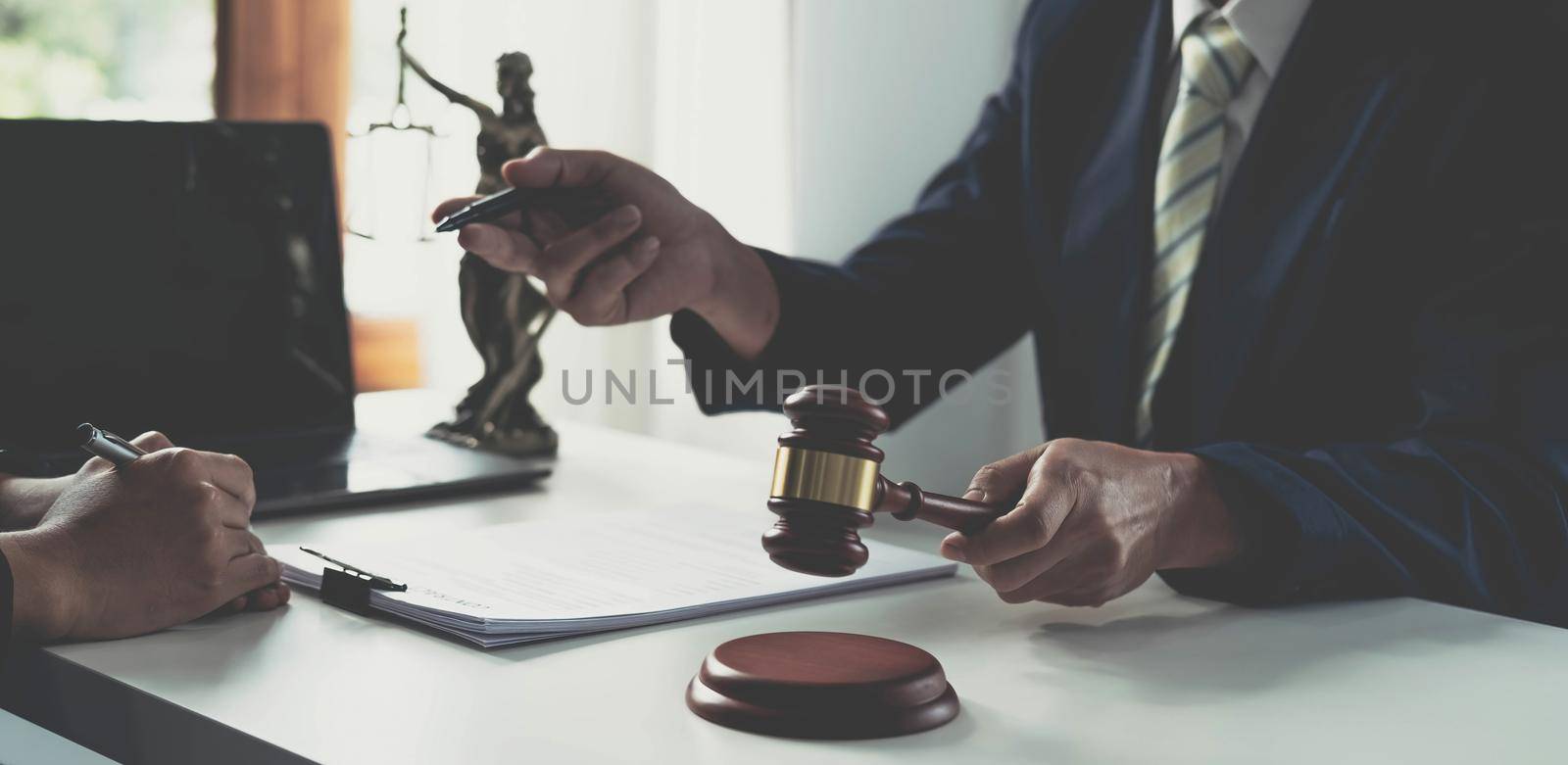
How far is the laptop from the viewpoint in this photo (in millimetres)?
1356

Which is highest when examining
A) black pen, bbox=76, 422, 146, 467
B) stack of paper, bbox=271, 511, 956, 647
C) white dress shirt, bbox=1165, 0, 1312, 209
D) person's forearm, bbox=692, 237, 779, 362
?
white dress shirt, bbox=1165, 0, 1312, 209

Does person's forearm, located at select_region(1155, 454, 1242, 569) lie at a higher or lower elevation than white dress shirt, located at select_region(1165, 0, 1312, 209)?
lower

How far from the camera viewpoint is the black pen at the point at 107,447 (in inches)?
34.4

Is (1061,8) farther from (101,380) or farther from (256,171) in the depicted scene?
(101,380)

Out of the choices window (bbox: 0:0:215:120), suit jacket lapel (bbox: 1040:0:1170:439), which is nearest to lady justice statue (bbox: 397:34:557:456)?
suit jacket lapel (bbox: 1040:0:1170:439)

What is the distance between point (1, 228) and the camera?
135cm

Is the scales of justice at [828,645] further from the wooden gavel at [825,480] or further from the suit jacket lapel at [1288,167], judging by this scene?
the suit jacket lapel at [1288,167]

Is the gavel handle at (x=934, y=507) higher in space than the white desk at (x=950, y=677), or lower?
higher

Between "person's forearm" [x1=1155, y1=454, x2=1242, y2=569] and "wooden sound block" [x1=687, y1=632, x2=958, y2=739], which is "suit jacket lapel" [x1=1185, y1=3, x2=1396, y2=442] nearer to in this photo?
"person's forearm" [x1=1155, y1=454, x2=1242, y2=569]

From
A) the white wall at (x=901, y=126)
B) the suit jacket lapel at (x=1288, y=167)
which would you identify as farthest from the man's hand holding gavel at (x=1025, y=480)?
the white wall at (x=901, y=126)

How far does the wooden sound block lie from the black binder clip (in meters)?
0.26

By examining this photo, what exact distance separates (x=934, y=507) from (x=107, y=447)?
0.51 metres

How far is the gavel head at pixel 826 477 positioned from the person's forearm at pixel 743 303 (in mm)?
657

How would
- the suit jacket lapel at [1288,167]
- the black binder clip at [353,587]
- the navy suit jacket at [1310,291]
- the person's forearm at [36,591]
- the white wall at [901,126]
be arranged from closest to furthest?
the person's forearm at [36,591]
the black binder clip at [353,587]
the navy suit jacket at [1310,291]
the suit jacket lapel at [1288,167]
the white wall at [901,126]
